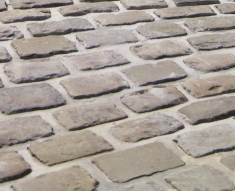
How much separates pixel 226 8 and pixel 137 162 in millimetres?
1538

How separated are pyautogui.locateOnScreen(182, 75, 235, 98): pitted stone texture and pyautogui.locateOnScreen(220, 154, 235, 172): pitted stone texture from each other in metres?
0.43

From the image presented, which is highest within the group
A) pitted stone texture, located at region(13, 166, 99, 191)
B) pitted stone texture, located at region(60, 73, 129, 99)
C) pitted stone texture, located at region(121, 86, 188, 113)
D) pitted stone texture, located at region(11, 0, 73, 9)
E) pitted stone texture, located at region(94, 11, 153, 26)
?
pitted stone texture, located at region(11, 0, 73, 9)

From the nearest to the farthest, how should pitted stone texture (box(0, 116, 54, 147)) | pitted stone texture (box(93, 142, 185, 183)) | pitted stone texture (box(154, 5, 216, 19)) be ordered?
1. pitted stone texture (box(93, 142, 185, 183))
2. pitted stone texture (box(0, 116, 54, 147))
3. pitted stone texture (box(154, 5, 216, 19))

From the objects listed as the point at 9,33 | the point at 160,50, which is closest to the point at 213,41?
the point at 160,50

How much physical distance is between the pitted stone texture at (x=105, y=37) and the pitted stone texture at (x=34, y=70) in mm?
240

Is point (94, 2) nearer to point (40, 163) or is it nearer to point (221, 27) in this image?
point (221, 27)

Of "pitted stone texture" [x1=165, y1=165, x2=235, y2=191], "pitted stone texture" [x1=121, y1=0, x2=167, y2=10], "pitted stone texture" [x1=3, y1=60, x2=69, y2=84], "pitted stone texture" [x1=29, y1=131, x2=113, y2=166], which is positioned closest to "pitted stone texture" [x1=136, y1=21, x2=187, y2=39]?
"pitted stone texture" [x1=121, y1=0, x2=167, y2=10]

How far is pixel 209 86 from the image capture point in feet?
8.48

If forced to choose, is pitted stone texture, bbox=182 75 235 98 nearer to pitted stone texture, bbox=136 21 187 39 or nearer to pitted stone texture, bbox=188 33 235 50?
pitted stone texture, bbox=188 33 235 50

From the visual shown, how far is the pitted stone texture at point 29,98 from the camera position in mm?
2305

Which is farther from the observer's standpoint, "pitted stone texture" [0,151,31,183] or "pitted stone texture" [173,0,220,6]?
"pitted stone texture" [173,0,220,6]

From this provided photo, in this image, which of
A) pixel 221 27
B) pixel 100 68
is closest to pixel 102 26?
pixel 100 68

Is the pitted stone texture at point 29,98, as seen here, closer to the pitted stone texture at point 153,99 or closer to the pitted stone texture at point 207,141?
the pitted stone texture at point 153,99

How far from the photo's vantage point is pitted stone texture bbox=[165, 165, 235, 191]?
1.96 meters
